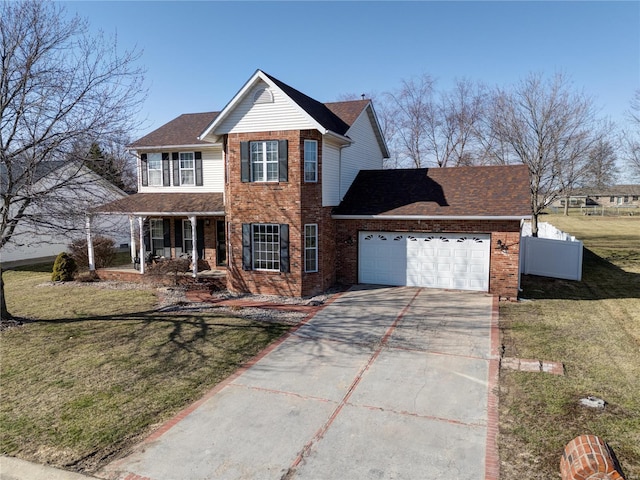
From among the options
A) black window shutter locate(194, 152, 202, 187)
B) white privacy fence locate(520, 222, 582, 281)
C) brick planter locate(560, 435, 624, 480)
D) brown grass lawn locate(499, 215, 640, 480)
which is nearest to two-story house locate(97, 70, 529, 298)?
black window shutter locate(194, 152, 202, 187)

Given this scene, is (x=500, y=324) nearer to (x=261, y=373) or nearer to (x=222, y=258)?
(x=261, y=373)

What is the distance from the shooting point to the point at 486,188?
15969 mm

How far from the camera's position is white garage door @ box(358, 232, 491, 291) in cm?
1494

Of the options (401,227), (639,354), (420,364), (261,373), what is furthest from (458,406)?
(401,227)

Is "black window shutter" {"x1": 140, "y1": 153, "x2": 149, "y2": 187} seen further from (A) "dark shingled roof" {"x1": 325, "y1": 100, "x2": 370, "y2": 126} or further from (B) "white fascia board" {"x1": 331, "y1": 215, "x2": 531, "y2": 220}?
(B) "white fascia board" {"x1": 331, "y1": 215, "x2": 531, "y2": 220}

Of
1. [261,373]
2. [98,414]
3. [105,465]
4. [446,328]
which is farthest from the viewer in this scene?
[446,328]

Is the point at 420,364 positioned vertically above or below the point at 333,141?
below

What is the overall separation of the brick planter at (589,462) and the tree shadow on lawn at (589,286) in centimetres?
1019

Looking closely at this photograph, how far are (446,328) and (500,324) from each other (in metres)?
1.55

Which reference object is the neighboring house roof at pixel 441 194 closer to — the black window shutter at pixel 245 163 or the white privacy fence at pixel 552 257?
the white privacy fence at pixel 552 257

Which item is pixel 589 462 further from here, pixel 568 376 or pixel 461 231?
pixel 461 231

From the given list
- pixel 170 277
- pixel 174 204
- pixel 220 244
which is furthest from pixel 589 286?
pixel 174 204

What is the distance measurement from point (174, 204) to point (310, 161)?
6545 mm

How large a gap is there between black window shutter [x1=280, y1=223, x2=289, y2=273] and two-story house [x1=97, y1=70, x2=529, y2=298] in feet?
0.11
